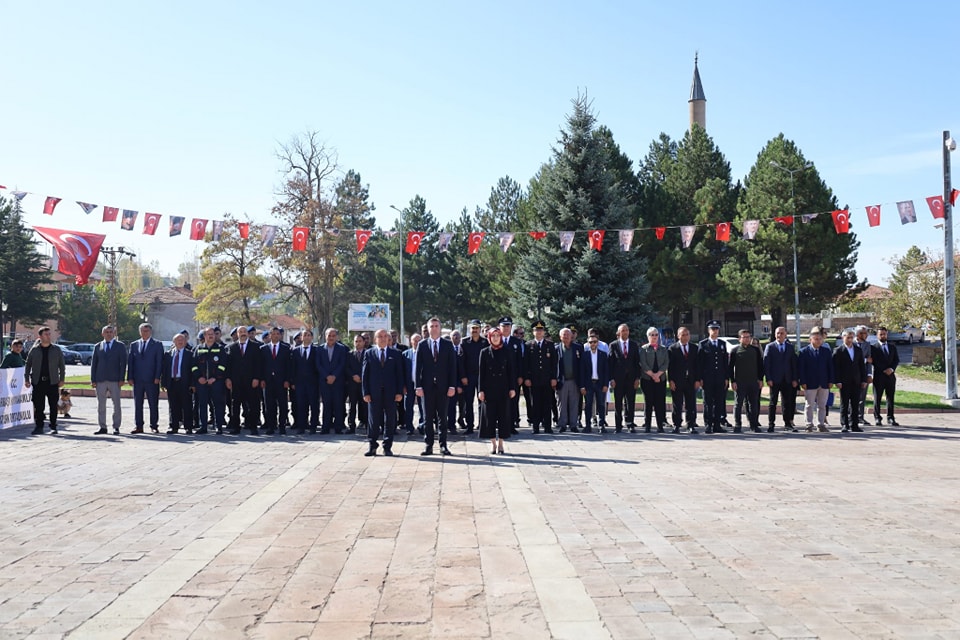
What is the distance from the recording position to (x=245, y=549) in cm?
627

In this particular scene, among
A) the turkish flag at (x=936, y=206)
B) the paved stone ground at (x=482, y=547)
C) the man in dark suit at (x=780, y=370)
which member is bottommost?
the paved stone ground at (x=482, y=547)

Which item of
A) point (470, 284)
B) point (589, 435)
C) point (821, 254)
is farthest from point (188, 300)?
point (589, 435)

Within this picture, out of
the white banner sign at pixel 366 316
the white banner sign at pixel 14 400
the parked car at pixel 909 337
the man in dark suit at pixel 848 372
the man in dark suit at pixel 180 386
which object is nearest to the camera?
the man in dark suit at pixel 848 372

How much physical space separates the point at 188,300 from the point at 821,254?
2636 inches

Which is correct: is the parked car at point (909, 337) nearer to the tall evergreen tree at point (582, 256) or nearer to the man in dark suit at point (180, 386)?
the tall evergreen tree at point (582, 256)

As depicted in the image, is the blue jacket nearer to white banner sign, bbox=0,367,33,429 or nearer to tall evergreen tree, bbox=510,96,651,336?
tall evergreen tree, bbox=510,96,651,336

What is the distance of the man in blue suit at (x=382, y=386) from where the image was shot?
1177cm

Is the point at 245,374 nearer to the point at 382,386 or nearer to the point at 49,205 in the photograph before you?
the point at 382,386

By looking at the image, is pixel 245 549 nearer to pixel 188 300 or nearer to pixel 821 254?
pixel 821 254

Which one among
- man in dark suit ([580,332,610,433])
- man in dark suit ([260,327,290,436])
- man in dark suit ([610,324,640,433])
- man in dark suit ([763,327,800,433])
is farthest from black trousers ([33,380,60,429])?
man in dark suit ([763,327,800,433])

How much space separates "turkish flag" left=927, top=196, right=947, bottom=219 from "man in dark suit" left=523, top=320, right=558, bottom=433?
40.2 ft

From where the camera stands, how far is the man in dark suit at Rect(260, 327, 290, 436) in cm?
1523

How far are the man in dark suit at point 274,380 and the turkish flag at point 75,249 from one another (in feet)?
23.9

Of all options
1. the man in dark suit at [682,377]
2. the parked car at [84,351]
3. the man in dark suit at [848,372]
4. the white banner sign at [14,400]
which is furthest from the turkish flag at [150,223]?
the parked car at [84,351]
